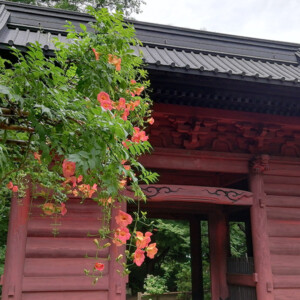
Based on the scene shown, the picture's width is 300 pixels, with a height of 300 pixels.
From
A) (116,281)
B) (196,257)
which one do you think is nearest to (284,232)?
(116,281)

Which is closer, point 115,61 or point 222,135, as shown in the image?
point 115,61

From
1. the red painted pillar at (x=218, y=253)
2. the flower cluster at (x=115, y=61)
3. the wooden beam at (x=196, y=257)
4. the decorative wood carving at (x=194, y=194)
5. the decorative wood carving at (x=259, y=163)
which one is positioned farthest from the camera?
the wooden beam at (x=196, y=257)

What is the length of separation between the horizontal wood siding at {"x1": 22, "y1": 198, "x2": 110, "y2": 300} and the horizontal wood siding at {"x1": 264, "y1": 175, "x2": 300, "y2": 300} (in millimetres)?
1902

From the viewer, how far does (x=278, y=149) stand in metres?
4.33

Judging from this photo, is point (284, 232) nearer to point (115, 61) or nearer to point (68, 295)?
point (68, 295)

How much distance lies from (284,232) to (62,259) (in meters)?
2.48

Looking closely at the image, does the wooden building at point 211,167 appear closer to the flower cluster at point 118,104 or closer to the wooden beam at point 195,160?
the wooden beam at point 195,160

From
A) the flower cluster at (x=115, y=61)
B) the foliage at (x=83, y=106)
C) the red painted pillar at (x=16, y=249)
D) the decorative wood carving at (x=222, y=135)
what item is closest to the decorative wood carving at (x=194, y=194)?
the decorative wood carving at (x=222, y=135)

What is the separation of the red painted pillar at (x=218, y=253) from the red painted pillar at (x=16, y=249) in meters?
3.18

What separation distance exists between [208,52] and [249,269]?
300 centimetres

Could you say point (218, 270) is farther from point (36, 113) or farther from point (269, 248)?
point (36, 113)

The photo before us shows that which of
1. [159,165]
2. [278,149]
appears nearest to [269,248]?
[278,149]

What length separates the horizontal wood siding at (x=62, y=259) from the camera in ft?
10.8

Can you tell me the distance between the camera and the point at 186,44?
6.04 meters
